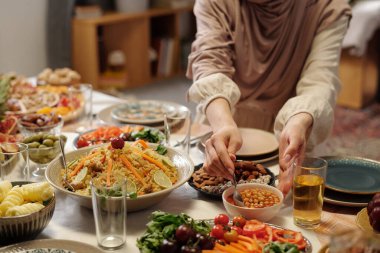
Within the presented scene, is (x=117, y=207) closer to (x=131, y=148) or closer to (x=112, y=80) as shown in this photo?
(x=131, y=148)

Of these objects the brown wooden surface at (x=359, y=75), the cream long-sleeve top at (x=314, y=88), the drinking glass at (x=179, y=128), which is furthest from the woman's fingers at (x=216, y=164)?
the brown wooden surface at (x=359, y=75)

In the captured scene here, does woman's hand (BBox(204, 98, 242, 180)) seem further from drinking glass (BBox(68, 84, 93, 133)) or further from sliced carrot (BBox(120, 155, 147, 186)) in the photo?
drinking glass (BBox(68, 84, 93, 133))

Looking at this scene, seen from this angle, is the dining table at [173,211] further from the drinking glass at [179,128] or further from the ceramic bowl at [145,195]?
the drinking glass at [179,128]

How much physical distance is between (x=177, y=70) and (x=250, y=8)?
3610mm

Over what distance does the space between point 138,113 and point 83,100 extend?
0.26m

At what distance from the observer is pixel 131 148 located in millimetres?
1588

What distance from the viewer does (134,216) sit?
1.48 meters

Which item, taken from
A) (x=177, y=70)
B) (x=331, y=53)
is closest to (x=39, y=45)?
(x=177, y=70)

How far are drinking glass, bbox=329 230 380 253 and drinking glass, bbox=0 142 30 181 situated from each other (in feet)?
3.15

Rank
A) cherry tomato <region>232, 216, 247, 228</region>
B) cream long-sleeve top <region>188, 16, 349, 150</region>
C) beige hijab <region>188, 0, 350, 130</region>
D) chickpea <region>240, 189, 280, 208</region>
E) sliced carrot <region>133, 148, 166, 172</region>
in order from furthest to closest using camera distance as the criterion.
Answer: beige hijab <region>188, 0, 350, 130</region>, cream long-sleeve top <region>188, 16, 349, 150</region>, sliced carrot <region>133, 148, 166, 172</region>, chickpea <region>240, 189, 280, 208</region>, cherry tomato <region>232, 216, 247, 228</region>

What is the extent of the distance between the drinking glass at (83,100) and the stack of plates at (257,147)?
1.92 feet

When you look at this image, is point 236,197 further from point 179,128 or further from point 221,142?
point 179,128

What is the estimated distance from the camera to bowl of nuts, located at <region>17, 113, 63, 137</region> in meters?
1.95

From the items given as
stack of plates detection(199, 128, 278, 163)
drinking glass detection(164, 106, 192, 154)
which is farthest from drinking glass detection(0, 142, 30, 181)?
stack of plates detection(199, 128, 278, 163)
